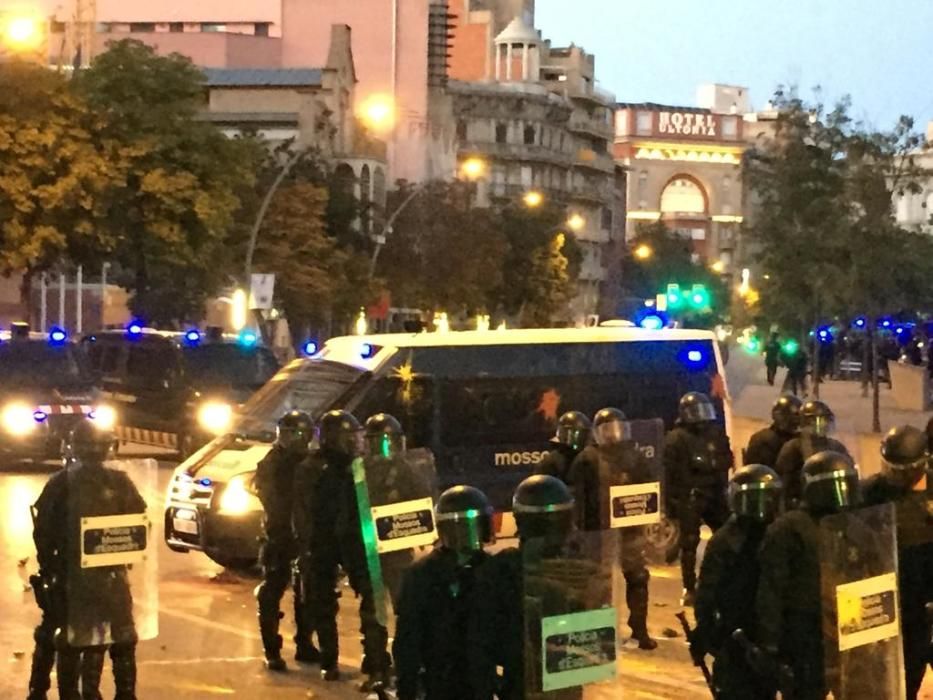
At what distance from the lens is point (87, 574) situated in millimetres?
8680

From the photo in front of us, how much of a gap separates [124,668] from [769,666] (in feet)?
11.2

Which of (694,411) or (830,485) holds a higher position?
(694,411)

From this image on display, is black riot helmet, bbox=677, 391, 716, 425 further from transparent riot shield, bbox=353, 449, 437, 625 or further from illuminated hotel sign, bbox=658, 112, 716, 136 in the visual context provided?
illuminated hotel sign, bbox=658, 112, 716, 136

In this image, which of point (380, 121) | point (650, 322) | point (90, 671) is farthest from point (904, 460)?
point (380, 121)

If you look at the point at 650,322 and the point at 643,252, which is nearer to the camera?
the point at 650,322

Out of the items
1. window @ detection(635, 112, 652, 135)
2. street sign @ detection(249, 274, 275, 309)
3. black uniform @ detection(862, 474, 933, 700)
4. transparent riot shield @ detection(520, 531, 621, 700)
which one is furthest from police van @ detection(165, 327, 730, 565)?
window @ detection(635, 112, 652, 135)

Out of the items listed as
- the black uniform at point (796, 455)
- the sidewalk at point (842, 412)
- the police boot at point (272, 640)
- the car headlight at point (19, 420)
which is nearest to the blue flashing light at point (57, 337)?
the car headlight at point (19, 420)

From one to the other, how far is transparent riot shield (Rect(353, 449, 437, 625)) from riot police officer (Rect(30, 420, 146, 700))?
1.52 m

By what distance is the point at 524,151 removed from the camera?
124688 millimetres

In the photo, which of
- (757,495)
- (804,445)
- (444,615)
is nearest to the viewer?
(444,615)

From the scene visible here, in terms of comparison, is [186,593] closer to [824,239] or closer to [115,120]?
[824,239]

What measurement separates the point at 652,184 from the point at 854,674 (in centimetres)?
18180

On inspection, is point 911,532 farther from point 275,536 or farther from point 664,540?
point 664,540

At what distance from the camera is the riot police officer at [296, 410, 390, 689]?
1026 cm
